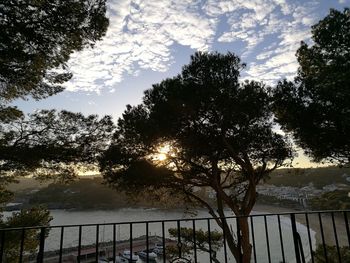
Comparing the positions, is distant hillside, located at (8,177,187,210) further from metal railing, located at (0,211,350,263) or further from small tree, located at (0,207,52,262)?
small tree, located at (0,207,52,262)

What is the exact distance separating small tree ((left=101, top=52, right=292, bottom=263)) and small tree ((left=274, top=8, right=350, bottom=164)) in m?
0.94

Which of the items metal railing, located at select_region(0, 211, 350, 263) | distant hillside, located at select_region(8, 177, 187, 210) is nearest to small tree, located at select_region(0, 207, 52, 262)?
metal railing, located at select_region(0, 211, 350, 263)

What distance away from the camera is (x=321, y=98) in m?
9.71

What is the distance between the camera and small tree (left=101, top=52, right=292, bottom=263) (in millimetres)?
10867

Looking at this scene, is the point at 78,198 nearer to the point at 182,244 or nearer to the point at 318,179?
the point at 182,244

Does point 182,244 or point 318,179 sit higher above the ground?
point 318,179

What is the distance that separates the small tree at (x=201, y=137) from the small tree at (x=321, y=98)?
0.94 m

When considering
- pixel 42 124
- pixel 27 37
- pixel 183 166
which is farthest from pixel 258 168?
pixel 27 37

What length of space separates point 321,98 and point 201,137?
4560 millimetres

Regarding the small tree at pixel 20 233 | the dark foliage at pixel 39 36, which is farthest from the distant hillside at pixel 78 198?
the dark foliage at pixel 39 36

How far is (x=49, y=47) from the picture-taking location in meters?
7.73

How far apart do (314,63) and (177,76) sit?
5397 millimetres

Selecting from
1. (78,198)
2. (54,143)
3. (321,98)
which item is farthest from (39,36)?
(78,198)

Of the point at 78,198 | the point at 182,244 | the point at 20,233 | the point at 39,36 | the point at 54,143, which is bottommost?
the point at 182,244
